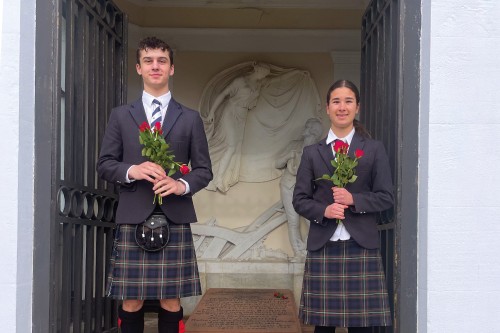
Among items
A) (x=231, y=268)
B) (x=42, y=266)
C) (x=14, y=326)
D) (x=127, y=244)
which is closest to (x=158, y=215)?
(x=127, y=244)

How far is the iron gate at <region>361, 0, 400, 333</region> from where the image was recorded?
3.67m

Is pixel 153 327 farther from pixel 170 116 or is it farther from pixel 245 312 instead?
pixel 170 116

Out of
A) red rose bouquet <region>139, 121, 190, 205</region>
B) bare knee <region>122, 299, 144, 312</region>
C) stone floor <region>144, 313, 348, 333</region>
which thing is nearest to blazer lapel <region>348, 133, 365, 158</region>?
red rose bouquet <region>139, 121, 190, 205</region>

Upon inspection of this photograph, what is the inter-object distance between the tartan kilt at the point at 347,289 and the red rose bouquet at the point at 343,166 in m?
0.33

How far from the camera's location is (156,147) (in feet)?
11.1

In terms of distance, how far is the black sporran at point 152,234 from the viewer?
11.6 ft

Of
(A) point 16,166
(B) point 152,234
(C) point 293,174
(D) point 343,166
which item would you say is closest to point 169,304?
(B) point 152,234

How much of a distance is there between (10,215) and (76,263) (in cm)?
84

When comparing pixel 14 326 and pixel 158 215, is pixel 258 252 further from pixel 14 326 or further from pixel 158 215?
pixel 14 326

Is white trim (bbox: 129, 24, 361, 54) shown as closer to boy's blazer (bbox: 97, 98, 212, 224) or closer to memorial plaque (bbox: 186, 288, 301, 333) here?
memorial plaque (bbox: 186, 288, 301, 333)

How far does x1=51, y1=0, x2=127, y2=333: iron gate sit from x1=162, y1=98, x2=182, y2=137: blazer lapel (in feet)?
1.75

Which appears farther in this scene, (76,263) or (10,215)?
(76,263)

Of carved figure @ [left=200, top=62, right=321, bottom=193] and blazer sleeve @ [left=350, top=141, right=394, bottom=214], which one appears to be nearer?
blazer sleeve @ [left=350, top=141, right=394, bottom=214]

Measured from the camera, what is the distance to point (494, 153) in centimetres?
327
